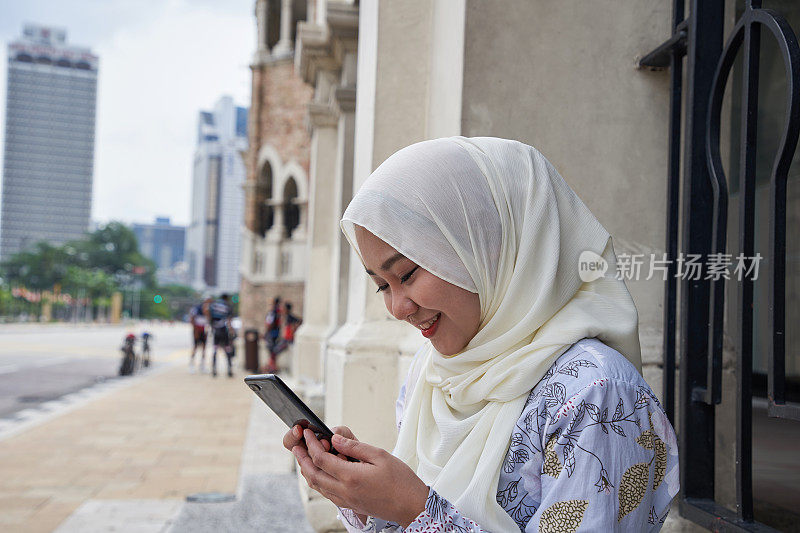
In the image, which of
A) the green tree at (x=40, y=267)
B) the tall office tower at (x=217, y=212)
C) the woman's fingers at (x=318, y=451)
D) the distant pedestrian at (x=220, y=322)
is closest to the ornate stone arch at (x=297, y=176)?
the distant pedestrian at (x=220, y=322)

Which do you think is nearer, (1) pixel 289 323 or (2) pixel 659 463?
(2) pixel 659 463

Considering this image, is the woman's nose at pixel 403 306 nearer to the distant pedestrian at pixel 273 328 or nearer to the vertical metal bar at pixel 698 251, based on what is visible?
the vertical metal bar at pixel 698 251

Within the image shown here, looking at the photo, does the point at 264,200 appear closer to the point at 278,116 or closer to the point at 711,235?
the point at 278,116

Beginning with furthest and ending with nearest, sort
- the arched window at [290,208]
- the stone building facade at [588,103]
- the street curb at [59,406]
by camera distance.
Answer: the arched window at [290,208] < the street curb at [59,406] < the stone building facade at [588,103]

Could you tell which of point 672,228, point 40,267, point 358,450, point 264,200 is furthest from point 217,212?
point 358,450

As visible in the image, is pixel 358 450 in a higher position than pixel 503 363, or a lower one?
lower

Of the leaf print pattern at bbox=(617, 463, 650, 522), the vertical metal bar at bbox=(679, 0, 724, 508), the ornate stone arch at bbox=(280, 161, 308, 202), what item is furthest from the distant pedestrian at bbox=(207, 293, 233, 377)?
the leaf print pattern at bbox=(617, 463, 650, 522)

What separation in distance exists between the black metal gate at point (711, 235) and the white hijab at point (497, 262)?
2.20 feet

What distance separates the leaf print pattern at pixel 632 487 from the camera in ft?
3.76

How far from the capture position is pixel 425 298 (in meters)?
1.37

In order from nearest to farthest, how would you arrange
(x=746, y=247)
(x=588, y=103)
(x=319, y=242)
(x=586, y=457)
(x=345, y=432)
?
(x=586, y=457), (x=345, y=432), (x=746, y=247), (x=588, y=103), (x=319, y=242)

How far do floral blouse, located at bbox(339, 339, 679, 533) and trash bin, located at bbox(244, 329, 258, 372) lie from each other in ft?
47.4

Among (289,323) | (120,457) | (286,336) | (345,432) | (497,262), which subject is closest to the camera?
(497,262)

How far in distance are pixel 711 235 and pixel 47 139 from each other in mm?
154506
